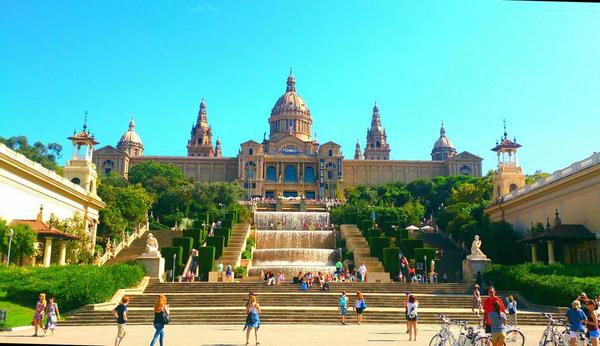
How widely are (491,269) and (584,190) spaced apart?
27.3 ft

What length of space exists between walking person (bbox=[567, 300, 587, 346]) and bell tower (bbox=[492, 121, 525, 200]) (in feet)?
133

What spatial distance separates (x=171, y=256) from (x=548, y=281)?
2385cm

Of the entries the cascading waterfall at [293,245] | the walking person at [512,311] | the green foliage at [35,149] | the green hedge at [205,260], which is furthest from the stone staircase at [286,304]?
the green foliage at [35,149]

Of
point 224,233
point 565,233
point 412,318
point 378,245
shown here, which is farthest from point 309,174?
point 412,318

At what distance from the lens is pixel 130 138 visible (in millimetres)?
144000

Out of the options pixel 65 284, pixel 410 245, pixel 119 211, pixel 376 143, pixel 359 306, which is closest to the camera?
pixel 359 306

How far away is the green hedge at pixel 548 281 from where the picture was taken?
23.3 metres

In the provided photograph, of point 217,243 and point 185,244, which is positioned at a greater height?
point 217,243

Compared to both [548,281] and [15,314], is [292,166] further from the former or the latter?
[15,314]

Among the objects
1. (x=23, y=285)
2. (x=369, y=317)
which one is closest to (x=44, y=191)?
(x=23, y=285)

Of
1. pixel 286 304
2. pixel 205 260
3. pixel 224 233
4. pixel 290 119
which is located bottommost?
pixel 286 304

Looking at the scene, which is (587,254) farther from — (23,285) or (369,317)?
(23,285)

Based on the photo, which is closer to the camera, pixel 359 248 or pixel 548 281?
pixel 548 281

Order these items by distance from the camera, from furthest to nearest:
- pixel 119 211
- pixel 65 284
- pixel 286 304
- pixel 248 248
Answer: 1. pixel 119 211
2. pixel 248 248
3. pixel 286 304
4. pixel 65 284
